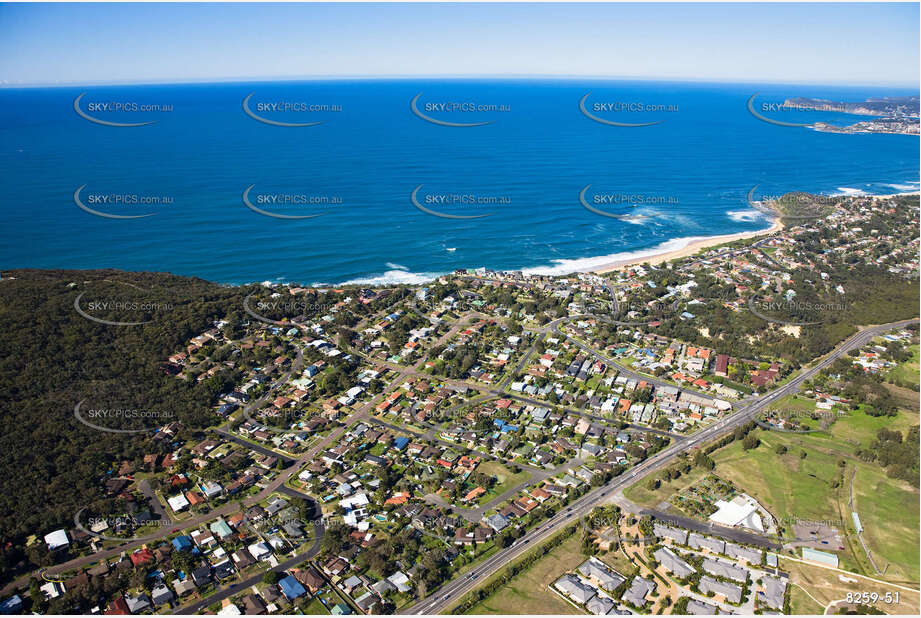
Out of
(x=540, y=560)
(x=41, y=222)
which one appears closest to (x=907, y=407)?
(x=540, y=560)

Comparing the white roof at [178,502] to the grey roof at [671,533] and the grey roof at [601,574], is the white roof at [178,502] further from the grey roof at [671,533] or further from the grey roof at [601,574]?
the grey roof at [671,533]

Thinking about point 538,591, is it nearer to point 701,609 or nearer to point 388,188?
point 701,609

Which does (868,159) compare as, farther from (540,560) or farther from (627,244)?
(540,560)

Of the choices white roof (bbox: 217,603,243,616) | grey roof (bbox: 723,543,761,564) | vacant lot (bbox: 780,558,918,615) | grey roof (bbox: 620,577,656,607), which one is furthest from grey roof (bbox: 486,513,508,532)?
vacant lot (bbox: 780,558,918,615)

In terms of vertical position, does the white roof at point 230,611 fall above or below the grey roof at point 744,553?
below

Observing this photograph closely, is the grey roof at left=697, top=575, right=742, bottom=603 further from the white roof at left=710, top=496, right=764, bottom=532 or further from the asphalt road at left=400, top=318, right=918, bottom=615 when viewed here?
the asphalt road at left=400, top=318, right=918, bottom=615

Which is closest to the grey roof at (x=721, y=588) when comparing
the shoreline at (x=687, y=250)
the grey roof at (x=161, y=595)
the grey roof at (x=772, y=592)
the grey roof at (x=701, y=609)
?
the grey roof at (x=701, y=609)

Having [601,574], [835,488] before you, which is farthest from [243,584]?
[835,488]
